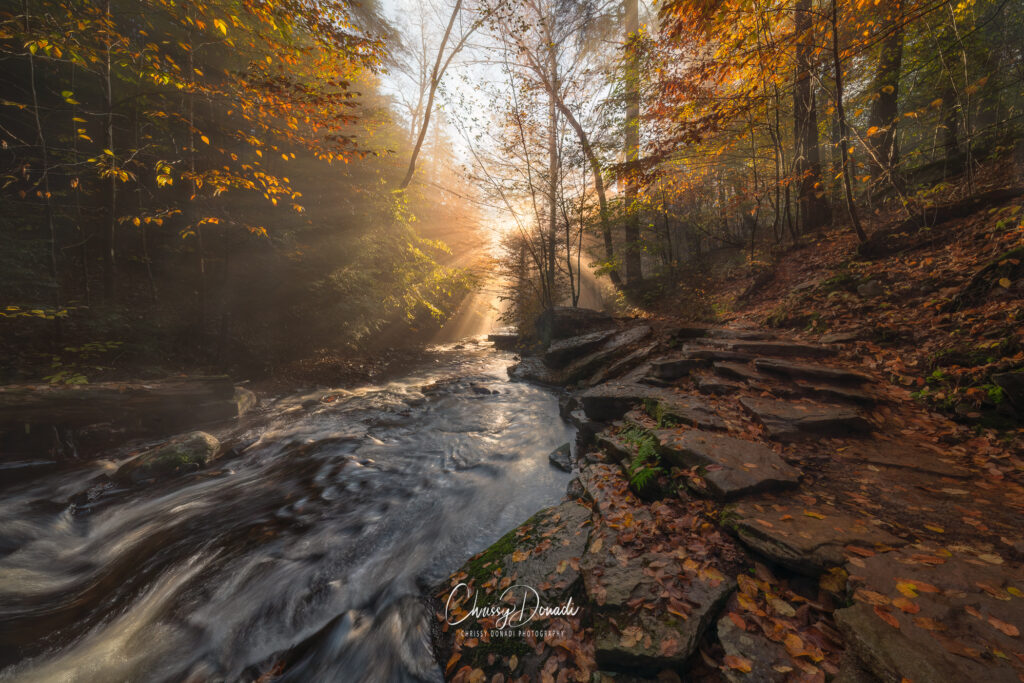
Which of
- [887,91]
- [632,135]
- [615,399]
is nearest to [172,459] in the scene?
[615,399]

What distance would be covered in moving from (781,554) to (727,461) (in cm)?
114

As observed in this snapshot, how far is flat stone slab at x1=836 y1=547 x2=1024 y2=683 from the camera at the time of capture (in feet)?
4.92

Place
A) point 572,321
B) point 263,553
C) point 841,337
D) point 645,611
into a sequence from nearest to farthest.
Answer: point 645,611 → point 263,553 → point 841,337 → point 572,321

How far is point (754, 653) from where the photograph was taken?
5.90 feet

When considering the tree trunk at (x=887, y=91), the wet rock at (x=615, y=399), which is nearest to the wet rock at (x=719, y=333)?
the wet rock at (x=615, y=399)

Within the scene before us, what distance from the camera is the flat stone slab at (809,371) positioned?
4.67 metres

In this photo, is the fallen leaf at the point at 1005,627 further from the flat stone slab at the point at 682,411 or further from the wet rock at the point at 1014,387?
the wet rock at the point at 1014,387

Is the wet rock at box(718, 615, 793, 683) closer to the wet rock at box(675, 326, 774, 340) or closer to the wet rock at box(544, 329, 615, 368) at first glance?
the wet rock at box(675, 326, 774, 340)

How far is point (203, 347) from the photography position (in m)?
8.57

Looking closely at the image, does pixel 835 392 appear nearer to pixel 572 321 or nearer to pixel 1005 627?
pixel 1005 627

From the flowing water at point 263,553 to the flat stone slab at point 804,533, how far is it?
8.26 feet

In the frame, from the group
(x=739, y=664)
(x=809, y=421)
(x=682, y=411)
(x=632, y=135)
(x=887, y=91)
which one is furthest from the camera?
(x=632, y=135)

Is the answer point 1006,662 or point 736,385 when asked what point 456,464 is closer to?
point 736,385

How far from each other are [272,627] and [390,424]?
14.7ft
